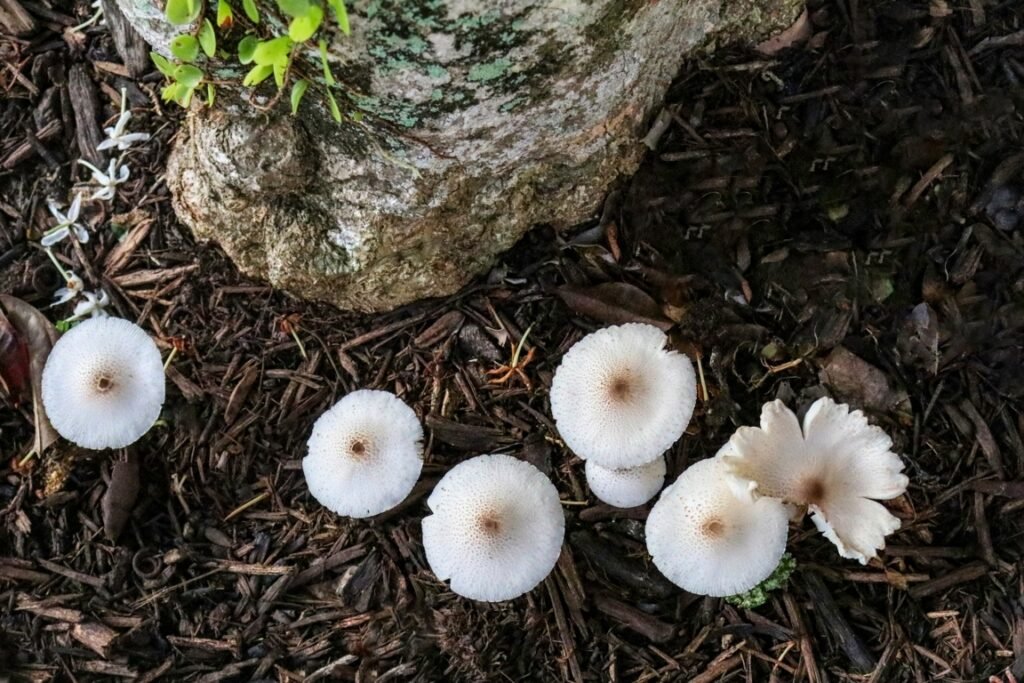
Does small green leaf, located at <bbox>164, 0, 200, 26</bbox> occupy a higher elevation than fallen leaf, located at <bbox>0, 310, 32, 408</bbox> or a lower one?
higher

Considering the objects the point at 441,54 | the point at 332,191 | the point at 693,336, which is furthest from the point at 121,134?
the point at 693,336

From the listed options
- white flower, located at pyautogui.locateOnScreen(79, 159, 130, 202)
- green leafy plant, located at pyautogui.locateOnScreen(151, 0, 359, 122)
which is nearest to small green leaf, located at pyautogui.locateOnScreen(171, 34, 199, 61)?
green leafy plant, located at pyautogui.locateOnScreen(151, 0, 359, 122)

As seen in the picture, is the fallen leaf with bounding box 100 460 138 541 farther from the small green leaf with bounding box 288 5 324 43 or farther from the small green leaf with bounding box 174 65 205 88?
the small green leaf with bounding box 288 5 324 43

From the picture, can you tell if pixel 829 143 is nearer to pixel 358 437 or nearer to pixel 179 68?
pixel 358 437

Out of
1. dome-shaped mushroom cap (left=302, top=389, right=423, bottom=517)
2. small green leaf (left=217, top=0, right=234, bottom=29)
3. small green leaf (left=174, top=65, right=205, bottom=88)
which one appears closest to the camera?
small green leaf (left=217, top=0, right=234, bottom=29)

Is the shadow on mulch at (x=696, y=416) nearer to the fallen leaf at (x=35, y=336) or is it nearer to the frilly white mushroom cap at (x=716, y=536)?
the fallen leaf at (x=35, y=336)

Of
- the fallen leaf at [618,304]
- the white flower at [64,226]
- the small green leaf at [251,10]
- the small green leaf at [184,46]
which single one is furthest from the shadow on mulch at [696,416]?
the small green leaf at [251,10]

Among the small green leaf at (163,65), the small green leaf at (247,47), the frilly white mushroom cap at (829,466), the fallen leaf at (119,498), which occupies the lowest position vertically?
the fallen leaf at (119,498)
